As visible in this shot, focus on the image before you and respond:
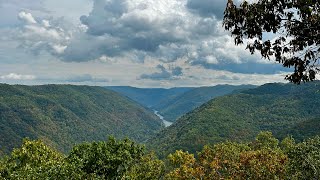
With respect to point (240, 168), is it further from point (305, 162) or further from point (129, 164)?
point (129, 164)

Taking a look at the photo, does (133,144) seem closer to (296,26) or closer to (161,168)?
(161,168)

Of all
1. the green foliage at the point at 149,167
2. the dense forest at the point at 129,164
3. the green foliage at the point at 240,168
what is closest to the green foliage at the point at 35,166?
the dense forest at the point at 129,164

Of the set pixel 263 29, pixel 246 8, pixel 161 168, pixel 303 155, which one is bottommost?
pixel 161 168

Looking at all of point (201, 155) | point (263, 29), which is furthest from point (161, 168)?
point (263, 29)

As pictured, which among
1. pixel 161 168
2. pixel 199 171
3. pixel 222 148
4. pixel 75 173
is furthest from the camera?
pixel 222 148

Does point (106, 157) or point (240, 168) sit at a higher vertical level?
point (106, 157)

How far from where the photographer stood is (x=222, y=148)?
65875mm

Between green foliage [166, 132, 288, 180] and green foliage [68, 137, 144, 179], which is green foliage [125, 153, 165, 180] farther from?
green foliage [68, 137, 144, 179]

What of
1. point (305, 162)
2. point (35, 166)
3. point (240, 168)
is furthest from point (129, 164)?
point (305, 162)

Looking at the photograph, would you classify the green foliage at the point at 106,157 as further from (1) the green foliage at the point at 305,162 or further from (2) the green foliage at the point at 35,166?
(1) the green foliage at the point at 305,162

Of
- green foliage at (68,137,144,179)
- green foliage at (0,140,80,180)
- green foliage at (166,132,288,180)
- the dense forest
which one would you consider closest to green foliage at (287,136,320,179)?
the dense forest

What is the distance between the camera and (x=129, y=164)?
153 ft

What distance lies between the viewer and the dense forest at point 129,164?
38312mm

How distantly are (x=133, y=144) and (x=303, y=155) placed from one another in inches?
1000
